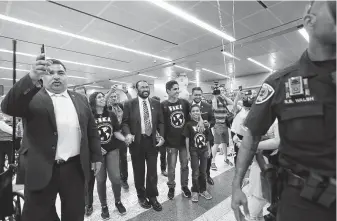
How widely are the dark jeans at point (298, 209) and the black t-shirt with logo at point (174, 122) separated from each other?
6.83 ft

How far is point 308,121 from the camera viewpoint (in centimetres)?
87

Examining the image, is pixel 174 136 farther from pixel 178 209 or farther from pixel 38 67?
pixel 38 67

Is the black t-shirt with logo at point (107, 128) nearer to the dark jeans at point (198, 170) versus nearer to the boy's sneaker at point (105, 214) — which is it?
the boy's sneaker at point (105, 214)

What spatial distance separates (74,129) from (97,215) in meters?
1.62

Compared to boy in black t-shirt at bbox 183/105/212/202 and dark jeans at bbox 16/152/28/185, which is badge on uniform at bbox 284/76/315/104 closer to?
dark jeans at bbox 16/152/28/185

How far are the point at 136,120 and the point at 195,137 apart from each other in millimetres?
966

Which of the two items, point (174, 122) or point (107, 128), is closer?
point (107, 128)

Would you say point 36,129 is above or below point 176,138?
above

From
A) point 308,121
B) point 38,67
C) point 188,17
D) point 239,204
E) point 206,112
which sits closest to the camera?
point 308,121

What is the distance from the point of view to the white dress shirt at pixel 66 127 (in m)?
1.52

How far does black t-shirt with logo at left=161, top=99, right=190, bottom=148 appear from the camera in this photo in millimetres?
3047

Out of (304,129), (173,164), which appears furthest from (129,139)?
(304,129)

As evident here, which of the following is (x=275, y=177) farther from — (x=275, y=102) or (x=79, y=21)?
(x=79, y=21)

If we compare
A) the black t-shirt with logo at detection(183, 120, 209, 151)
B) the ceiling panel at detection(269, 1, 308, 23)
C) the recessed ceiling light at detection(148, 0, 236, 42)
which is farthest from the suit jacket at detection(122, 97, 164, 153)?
the ceiling panel at detection(269, 1, 308, 23)
